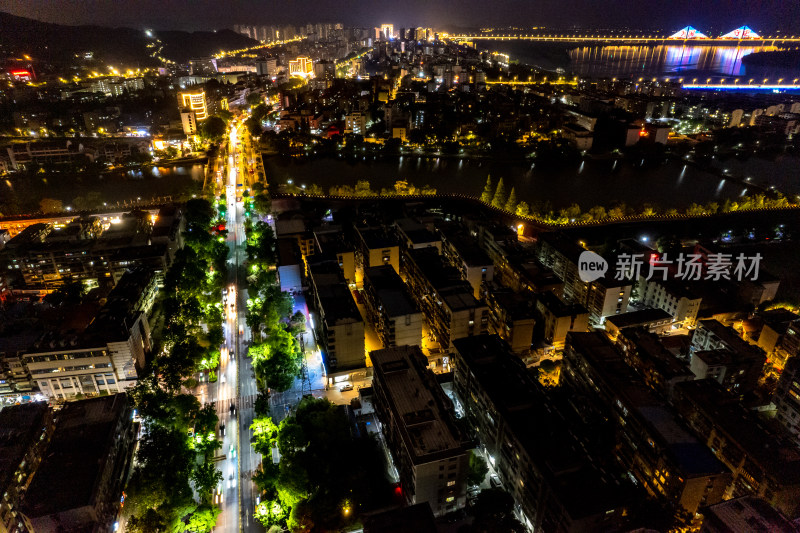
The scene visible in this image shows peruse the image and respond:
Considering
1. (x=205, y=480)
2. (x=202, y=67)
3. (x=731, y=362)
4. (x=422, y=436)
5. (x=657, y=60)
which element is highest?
(x=657, y=60)

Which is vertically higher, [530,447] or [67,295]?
[530,447]

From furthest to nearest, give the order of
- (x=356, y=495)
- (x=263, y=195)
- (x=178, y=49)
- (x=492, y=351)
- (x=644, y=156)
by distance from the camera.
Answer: (x=178, y=49)
(x=644, y=156)
(x=263, y=195)
(x=492, y=351)
(x=356, y=495)

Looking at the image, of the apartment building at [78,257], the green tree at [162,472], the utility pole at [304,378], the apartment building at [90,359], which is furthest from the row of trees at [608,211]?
the green tree at [162,472]

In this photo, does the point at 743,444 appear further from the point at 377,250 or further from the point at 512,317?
the point at 377,250

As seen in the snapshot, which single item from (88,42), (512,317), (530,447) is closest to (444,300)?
(512,317)

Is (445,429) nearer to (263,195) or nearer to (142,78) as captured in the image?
(263,195)

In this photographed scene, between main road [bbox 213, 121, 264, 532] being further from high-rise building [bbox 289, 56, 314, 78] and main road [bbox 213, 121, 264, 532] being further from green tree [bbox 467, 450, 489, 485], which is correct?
high-rise building [bbox 289, 56, 314, 78]

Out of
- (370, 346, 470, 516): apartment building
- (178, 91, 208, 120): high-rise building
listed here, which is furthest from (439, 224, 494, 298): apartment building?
(178, 91, 208, 120): high-rise building

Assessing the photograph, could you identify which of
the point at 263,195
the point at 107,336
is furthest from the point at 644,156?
the point at 107,336
